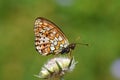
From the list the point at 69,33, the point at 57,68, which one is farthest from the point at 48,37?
the point at 69,33

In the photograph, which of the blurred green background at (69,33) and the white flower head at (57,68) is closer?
the white flower head at (57,68)

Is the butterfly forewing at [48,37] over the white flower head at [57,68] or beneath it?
over

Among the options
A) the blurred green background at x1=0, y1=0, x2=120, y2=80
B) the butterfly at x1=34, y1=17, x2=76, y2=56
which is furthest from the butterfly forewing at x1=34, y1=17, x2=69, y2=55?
the blurred green background at x1=0, y1=0, x2=120, y2=80

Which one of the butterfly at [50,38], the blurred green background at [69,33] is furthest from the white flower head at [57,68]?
the blurred green background at [69,33]

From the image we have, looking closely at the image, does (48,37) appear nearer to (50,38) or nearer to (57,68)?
(50,38)

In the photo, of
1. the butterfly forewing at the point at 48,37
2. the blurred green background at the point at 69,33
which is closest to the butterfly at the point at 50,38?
the butterfly forewing at the point at 48,37

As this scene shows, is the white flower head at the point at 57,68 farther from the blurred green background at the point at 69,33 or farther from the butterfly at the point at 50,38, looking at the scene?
the blurred green background at the point at 69,33

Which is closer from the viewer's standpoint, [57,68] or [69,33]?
[57,68]
